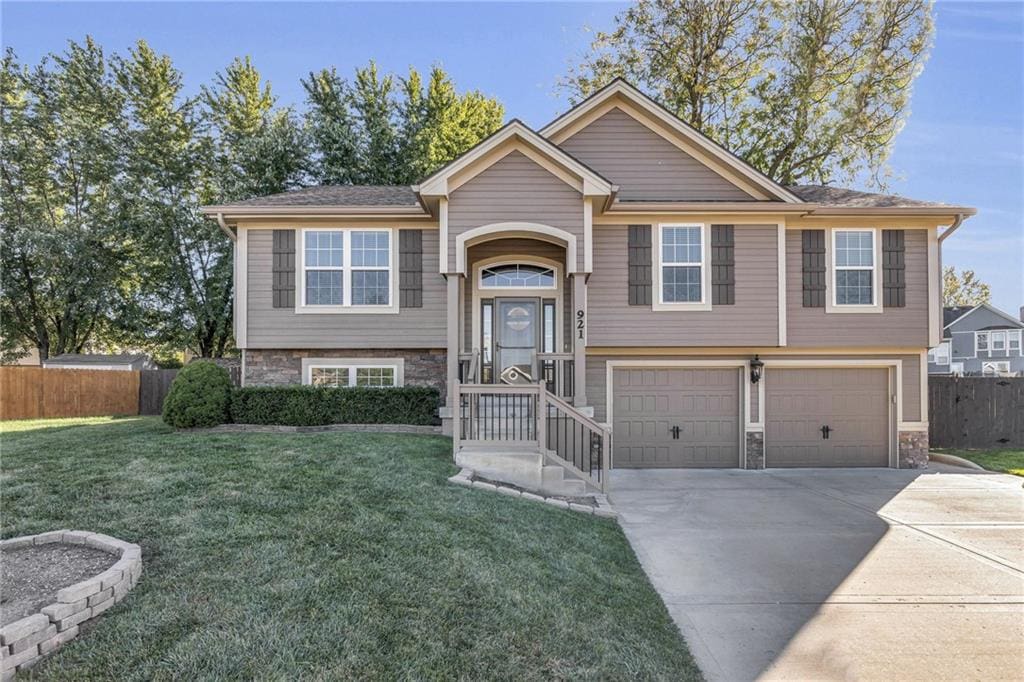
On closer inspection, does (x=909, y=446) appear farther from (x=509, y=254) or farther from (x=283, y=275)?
(x=283, y=275)

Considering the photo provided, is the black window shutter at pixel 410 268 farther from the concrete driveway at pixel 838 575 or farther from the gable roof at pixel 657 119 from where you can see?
the concrete driveway at pixel 838 575

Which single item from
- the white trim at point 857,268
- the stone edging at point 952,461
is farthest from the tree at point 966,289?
the white trim at point 857,268

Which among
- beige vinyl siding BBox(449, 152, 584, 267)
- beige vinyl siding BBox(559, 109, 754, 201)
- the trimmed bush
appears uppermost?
beige vinyl siding BBox(559, 109, 754, 201)

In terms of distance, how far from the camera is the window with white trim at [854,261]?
10117 mm

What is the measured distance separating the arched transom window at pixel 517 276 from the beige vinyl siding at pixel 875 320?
188 inches

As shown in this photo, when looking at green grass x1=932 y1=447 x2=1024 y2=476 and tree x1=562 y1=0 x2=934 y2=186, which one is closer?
green grass x1=932 y1=447 x2=1024 y2=476

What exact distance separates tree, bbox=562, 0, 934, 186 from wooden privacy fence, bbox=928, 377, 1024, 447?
8034 mm

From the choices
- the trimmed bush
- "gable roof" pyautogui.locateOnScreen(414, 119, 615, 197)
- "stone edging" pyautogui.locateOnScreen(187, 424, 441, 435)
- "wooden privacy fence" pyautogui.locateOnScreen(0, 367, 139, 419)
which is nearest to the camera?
"gable roof" pyautogui.locateOnScreen(414, 119, 615, 197)

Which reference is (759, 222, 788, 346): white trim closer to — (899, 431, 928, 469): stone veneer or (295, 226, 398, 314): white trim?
(899, 431, 928, 469): stone veneer

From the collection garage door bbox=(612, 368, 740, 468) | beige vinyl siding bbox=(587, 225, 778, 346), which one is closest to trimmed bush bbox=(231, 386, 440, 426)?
beige vinyl siding bbox=(587, 225, 778, 346)

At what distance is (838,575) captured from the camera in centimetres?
481

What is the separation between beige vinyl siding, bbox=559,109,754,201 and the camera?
10.4 meters

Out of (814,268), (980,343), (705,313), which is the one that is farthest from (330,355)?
(980,343)

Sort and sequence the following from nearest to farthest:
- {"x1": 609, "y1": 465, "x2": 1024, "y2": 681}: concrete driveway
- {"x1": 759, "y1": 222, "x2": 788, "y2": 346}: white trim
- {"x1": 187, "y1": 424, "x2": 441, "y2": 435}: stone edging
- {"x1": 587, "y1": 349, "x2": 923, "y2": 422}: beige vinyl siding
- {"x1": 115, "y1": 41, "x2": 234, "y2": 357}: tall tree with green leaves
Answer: {"x1": 609, "y1": 465, "x2": 1024, "y2": 681}: concrete driveway → {"x1": 187, "y1": 424, "x2": 441, "y2": 435}: stone edging → {"x1": 759, "y1": 222, "x2": 788, "y2": 346}: white trim → {"x1": 587, "y1": 349, "x2": 923, "y2": 422}: beige vinyl siding → {"x1": 115, "y1": 41, "x2": 234, "y2": 357}: tall tree with green leaves
